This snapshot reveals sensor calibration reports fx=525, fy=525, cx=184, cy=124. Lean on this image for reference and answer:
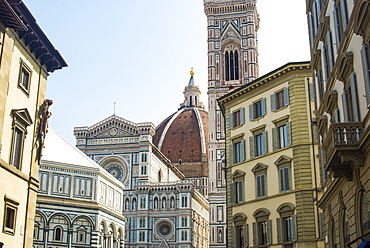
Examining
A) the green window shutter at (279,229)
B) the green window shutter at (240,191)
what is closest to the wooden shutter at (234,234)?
the green window shutter at (240,191)

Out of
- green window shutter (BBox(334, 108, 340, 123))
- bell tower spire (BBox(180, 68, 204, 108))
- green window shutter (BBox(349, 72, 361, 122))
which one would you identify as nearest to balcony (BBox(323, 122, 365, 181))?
green window shutter (BBox(349, 72, 361, 122))

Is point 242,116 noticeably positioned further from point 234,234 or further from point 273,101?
point 234,234

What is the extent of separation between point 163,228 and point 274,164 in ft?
151

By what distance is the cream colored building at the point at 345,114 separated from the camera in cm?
1345

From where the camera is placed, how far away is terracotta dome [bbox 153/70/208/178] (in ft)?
389

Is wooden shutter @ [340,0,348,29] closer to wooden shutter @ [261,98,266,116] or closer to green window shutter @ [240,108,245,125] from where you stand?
wooden shutter @ [261,98,266,116]

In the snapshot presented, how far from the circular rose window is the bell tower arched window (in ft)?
75.4

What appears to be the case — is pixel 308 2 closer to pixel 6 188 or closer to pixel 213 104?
pixel 6 188

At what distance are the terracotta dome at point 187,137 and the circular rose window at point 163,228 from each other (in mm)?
43092

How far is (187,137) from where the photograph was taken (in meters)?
125

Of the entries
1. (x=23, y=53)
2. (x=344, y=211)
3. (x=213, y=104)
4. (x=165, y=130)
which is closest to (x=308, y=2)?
(x=344, y=211)

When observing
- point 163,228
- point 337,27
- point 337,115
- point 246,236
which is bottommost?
point 246,236

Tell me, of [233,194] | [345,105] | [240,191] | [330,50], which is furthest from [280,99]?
[345,105]

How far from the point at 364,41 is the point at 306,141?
1410cm
